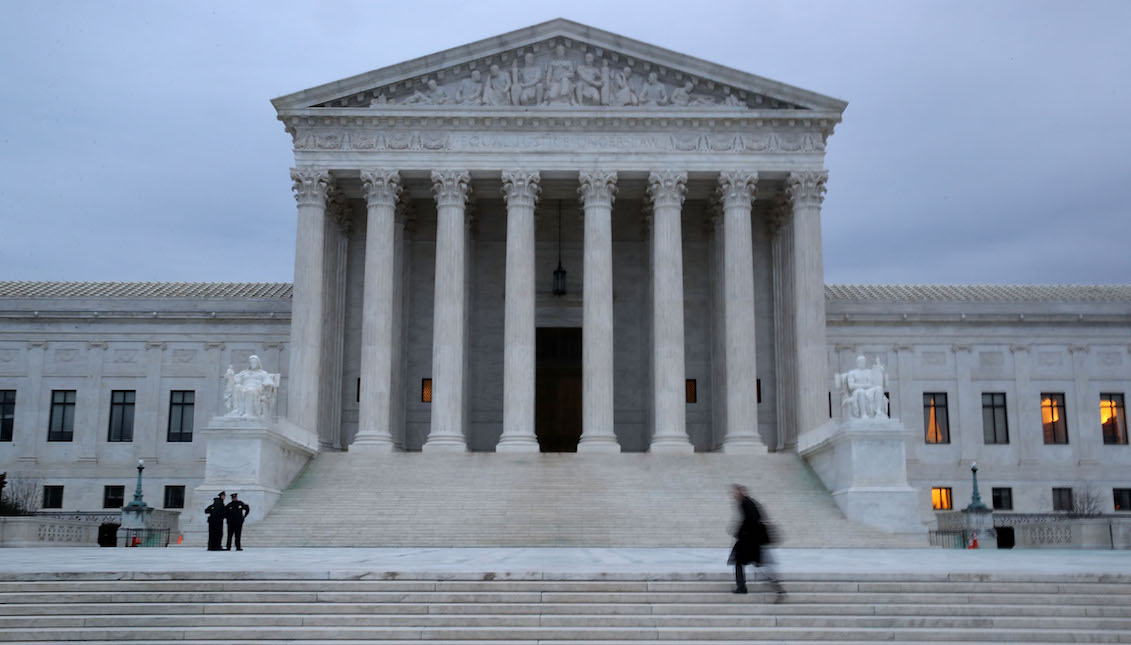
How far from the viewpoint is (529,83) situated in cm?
4703

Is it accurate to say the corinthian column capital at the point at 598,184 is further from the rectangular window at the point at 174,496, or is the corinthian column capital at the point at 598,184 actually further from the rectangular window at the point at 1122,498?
the rectangular window at the point at 1122,498

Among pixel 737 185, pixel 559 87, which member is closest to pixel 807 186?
pixel 737 185

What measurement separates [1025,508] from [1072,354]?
8.02 metres

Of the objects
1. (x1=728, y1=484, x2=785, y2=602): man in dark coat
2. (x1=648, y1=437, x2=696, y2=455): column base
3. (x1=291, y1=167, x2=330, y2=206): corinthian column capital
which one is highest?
(x1=291, y1=167, x2=330, y2=206): corinthian column capital

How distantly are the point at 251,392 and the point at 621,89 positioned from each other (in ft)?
65.7

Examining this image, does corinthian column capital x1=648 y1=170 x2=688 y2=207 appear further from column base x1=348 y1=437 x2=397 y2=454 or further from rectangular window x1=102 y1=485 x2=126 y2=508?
rectangular window x1=102 y1=485 x2=126 y2=508

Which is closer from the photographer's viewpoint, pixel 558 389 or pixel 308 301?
pixel 308 301


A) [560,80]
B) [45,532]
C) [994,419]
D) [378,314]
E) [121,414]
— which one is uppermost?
[560,80]

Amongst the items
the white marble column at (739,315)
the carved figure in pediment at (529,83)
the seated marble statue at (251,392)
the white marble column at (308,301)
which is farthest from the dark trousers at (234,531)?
the carved figure in pediment at (529,83)

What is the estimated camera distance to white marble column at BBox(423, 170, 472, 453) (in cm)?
4466

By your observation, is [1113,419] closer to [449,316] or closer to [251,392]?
[449,316]

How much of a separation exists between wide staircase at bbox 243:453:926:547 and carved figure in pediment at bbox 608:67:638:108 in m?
14.7

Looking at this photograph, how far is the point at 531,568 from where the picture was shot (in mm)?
21266

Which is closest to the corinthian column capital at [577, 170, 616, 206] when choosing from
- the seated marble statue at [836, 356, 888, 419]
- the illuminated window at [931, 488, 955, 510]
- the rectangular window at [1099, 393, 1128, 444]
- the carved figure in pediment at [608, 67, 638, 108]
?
the carved figure in pediment at [608, 67, 638, 108]
